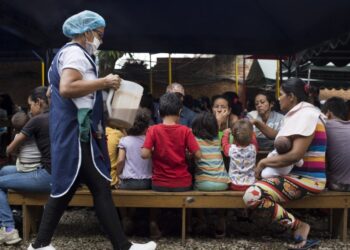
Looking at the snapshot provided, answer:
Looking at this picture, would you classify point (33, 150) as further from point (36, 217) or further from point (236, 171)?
point (236, 171)

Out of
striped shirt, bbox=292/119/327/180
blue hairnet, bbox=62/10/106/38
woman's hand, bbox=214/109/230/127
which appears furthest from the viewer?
woman's hand, bbox=214/109/230/127

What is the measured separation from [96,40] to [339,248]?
2.66 metres

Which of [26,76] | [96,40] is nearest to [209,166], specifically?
[96,40]

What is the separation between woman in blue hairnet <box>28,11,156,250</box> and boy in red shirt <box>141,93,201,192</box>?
0.72 meters

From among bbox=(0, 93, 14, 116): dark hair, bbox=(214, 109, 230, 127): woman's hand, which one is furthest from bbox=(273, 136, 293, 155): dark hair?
bbox=(0, 93, 14, 116): dark hair

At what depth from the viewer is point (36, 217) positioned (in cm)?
424

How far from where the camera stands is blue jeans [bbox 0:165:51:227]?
389 centimetres

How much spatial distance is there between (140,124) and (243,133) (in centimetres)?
90

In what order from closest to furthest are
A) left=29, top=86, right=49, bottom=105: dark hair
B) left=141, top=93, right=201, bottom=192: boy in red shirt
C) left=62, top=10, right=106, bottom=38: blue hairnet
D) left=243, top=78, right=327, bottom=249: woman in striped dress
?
left=62, top=10, right=106, bottom=38: blue hairnet → left=243, top=78, right=327, bottom=249: woman in striped dress → left=141, top=93, right=201, bottom=192: boy in red shirt → left=29, top=86, right=49, bottom=105: dark hair


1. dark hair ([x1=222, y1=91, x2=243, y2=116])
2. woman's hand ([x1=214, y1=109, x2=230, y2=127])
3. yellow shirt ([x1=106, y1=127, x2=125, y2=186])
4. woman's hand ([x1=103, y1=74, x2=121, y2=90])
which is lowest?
yellow shirt ([x1=106, y1=127, x2=125, y2=186])

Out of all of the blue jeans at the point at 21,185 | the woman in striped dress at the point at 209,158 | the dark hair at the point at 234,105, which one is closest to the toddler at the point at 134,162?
the woman in striped dress at the point at 209,158

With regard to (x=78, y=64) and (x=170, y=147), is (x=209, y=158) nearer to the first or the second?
(x=170, y=147)

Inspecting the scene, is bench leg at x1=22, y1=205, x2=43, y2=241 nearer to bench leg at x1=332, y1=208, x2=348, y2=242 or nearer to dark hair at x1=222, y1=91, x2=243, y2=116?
dark hair at x1=222, y1=91, x2=243, y2=116

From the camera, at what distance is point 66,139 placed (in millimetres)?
3102
